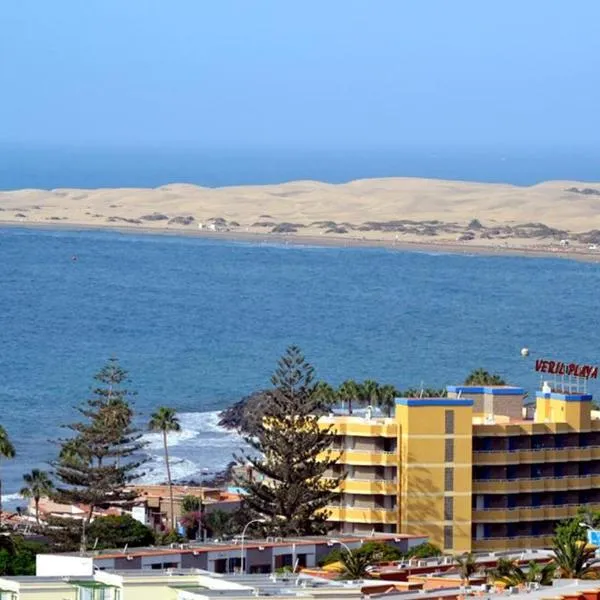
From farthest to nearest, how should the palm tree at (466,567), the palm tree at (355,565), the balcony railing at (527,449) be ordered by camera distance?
1. the balcony railing at (527,449)
2. the palm tree at (466,567)
3. the palm tree at (355,565)

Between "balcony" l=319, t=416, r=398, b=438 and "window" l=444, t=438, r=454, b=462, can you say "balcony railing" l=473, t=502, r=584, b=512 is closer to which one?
"window" l=444, t=438, r=454, b=462

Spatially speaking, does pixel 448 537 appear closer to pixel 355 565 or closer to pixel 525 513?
pixel 525 513

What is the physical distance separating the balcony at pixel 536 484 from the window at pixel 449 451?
1.05 m

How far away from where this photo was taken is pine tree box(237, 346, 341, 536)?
5753cm

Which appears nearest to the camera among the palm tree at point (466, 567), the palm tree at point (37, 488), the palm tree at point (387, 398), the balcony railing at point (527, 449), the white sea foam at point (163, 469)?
the palm tree at point (466, 567)

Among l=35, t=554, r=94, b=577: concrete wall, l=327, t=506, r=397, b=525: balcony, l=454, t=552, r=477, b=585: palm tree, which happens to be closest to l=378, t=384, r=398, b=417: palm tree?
l=327, t=506, r=397, b=525: balcony

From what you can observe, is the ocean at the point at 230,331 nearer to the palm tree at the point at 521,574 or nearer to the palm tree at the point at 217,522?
the palm tree at the point at 217,522

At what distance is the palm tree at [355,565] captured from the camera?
133 ft

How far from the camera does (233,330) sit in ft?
492

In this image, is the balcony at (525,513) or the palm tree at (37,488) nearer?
the balcony at (525,513)

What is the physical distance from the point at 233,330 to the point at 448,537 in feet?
297

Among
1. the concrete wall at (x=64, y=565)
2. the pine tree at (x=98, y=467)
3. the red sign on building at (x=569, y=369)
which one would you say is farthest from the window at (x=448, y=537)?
the concrete wall at (x=64, y=565)

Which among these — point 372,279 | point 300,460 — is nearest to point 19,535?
point 300,460

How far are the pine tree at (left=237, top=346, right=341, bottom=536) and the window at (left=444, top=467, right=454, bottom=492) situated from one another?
105 inches
